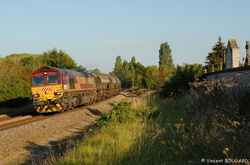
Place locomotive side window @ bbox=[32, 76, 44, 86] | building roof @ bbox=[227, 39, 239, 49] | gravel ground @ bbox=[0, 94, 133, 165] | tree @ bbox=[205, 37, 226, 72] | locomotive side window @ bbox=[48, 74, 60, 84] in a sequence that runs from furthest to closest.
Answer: tree @ bbox=[205, 37, 226, 72] < building roof @ bbox=[227, 39, 239, 49] < locomotive side window @ bbox=[32, 76, 44, 86] < locomotive side window @ bbox=[48, 74, 60, 84] < gravel ground @ bbox=[0, 94, 133, 165]

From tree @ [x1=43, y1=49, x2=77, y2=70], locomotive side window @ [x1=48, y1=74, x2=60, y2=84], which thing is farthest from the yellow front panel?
tree @ [x1=43, y1=49, x2=77, y2=70]

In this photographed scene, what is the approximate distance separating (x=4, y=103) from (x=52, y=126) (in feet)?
41.0

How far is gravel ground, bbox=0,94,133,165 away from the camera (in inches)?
277

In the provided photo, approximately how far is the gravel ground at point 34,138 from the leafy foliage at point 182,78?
704 centimetres

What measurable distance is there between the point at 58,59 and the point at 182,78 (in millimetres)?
28256

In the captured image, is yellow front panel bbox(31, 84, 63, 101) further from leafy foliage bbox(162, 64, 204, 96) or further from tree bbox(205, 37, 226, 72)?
tree bbox(205, 37, 226, 72)

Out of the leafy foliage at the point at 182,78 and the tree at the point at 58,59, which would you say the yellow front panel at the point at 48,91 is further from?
the tree at the point at 58,59

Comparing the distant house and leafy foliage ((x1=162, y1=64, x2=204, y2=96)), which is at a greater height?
the distant house

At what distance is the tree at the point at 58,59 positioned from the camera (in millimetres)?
40737

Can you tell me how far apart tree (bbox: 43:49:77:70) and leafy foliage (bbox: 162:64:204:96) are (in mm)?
26335

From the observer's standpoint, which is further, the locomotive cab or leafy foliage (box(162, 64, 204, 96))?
leafy foliage (box(162, 64, 204, 96))

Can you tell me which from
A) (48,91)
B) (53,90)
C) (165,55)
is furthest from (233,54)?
(165,55)

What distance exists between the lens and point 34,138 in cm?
953

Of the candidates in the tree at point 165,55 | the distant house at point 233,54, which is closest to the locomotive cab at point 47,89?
the distant house at point 233,54
